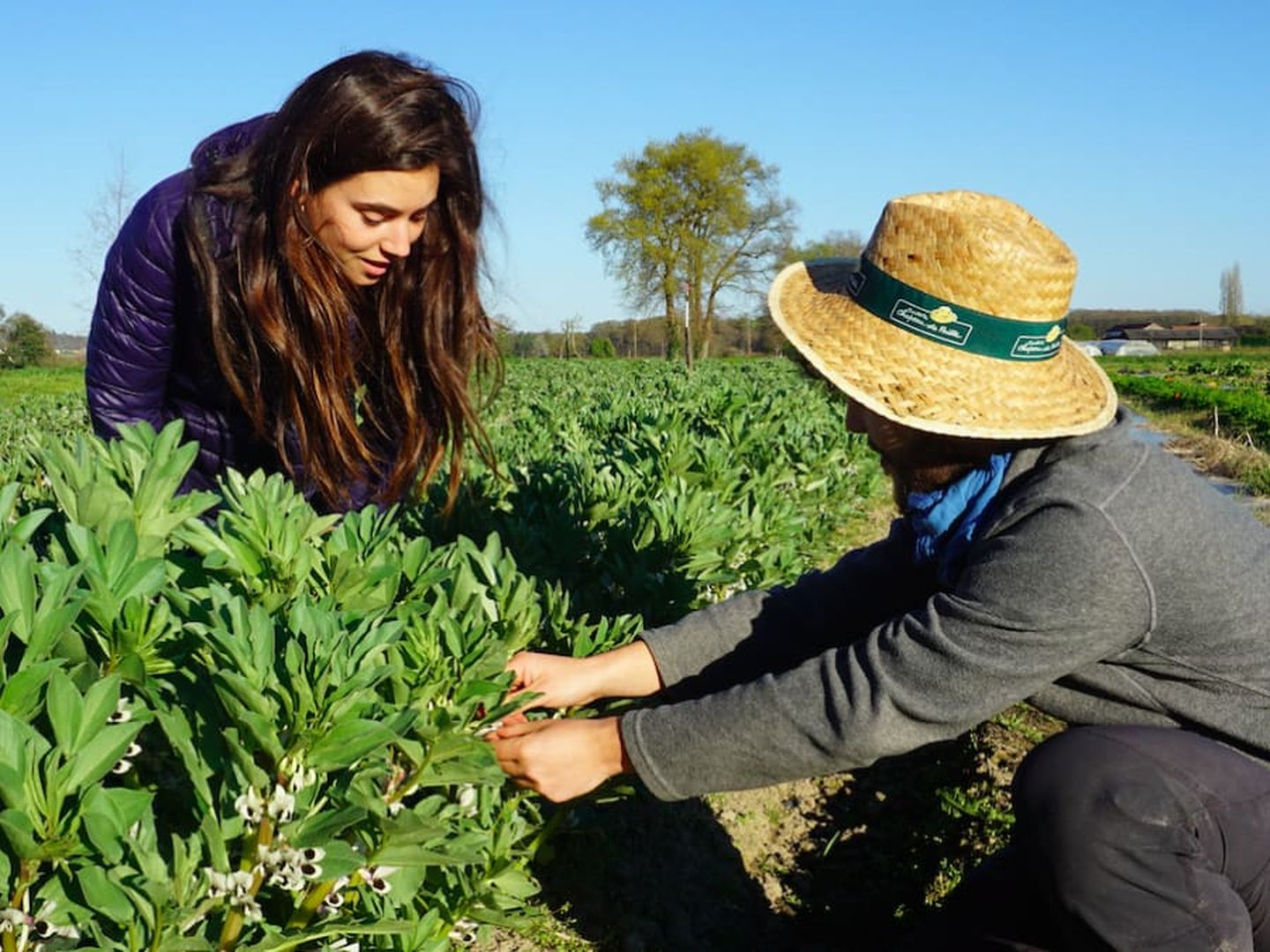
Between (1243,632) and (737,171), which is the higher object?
(737,171)

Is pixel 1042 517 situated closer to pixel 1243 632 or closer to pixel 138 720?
pixel 1243 632

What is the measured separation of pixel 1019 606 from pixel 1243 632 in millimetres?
509

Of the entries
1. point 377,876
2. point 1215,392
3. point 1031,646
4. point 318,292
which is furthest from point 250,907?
point 1215,392

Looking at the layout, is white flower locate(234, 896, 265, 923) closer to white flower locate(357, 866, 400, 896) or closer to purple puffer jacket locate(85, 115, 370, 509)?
Answer: white flower locate(357, 866, 400, 896)

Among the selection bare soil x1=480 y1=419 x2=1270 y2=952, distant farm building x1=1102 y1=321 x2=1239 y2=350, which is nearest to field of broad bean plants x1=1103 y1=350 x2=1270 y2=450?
bare soil x1=480 y1=419 x2=1270 y2=952

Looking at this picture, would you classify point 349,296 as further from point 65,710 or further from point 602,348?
point 602,348

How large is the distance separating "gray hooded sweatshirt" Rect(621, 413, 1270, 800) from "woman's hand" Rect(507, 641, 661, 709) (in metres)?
0.20

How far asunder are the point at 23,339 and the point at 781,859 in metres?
60.0

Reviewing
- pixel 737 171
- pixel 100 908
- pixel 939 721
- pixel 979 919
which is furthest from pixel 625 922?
pixel 737 171

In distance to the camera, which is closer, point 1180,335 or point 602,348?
point 602,348

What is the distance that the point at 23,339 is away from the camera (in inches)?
2192

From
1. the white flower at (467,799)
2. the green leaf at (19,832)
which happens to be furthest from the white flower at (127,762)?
the white flower at (467,799)

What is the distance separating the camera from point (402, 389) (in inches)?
120

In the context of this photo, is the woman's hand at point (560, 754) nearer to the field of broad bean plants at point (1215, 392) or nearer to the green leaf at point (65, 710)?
the green leaf at point (65, 710)
